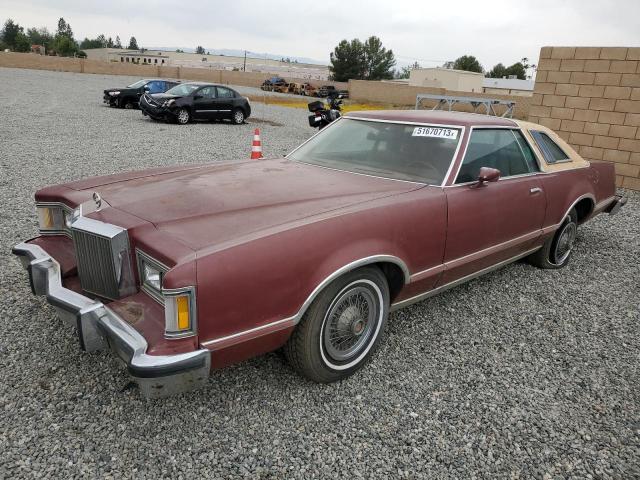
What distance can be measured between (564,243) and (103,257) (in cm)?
406

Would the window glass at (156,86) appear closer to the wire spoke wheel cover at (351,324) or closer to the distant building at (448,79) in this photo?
the wire spoke wheel cover at (351,324)

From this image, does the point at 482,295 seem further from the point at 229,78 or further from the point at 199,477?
the point at 229,78

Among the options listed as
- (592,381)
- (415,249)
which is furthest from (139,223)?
(592,381)

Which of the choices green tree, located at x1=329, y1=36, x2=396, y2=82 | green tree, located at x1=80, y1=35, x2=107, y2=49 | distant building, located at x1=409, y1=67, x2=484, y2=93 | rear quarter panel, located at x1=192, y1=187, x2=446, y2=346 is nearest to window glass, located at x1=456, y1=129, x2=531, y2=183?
rear quarter panel, located at x1=192, y1=187, x2=446, y2=346

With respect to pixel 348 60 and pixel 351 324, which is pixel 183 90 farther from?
pixel 348 60

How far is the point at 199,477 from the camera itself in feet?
6.61

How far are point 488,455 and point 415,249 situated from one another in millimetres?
1143

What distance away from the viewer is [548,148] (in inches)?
166

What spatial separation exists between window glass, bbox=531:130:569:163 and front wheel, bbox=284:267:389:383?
2.31 meters

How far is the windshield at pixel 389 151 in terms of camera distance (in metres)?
3.24

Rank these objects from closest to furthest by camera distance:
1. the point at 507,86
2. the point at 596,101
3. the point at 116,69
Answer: the point at 596,101 < the point at 116,69 < the point at 507,86

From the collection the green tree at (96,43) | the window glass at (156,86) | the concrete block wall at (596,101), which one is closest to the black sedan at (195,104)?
the window glass at (156,86)

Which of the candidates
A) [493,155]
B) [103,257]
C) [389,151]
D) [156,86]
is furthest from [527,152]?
[156,86]

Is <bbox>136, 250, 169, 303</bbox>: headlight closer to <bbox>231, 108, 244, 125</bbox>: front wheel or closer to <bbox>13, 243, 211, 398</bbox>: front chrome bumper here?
<bbox>13, 243, 211, 398</bbox>: front chrome bumper
